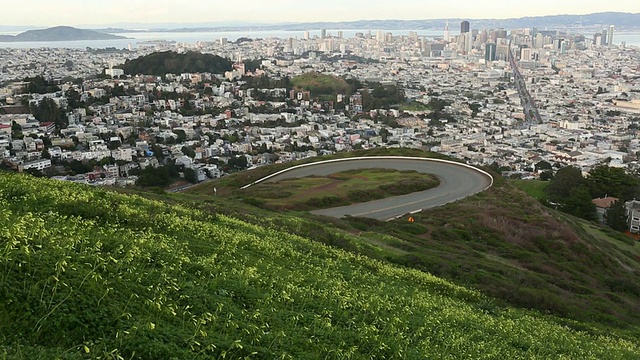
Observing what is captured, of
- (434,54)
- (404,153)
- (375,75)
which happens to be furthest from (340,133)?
(434,54)

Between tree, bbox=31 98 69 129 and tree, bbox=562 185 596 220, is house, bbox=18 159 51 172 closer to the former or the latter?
tree, bbox=31 98 69 129

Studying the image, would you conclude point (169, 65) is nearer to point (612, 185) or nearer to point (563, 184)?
point (563, 184)

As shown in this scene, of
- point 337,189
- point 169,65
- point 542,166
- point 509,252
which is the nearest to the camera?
point 509,252

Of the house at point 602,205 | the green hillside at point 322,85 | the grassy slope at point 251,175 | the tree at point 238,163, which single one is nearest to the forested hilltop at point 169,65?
the green hillside at point 322,85

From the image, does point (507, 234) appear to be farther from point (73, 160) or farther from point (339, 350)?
point (73, 160)

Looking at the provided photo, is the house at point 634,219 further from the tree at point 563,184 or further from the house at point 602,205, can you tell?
the tree at point 563,184

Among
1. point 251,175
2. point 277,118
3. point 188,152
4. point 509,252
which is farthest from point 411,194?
point 277,118

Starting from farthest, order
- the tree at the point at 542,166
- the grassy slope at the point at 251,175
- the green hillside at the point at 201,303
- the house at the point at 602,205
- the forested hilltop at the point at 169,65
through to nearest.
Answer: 1. the forested hilltop at the point at 169,65
2. the tree at the point at 542,166
3. the house at the point at 602,205
4. the grassy slope at the point at 251,175
5. the green hillside at the point at 201,303
